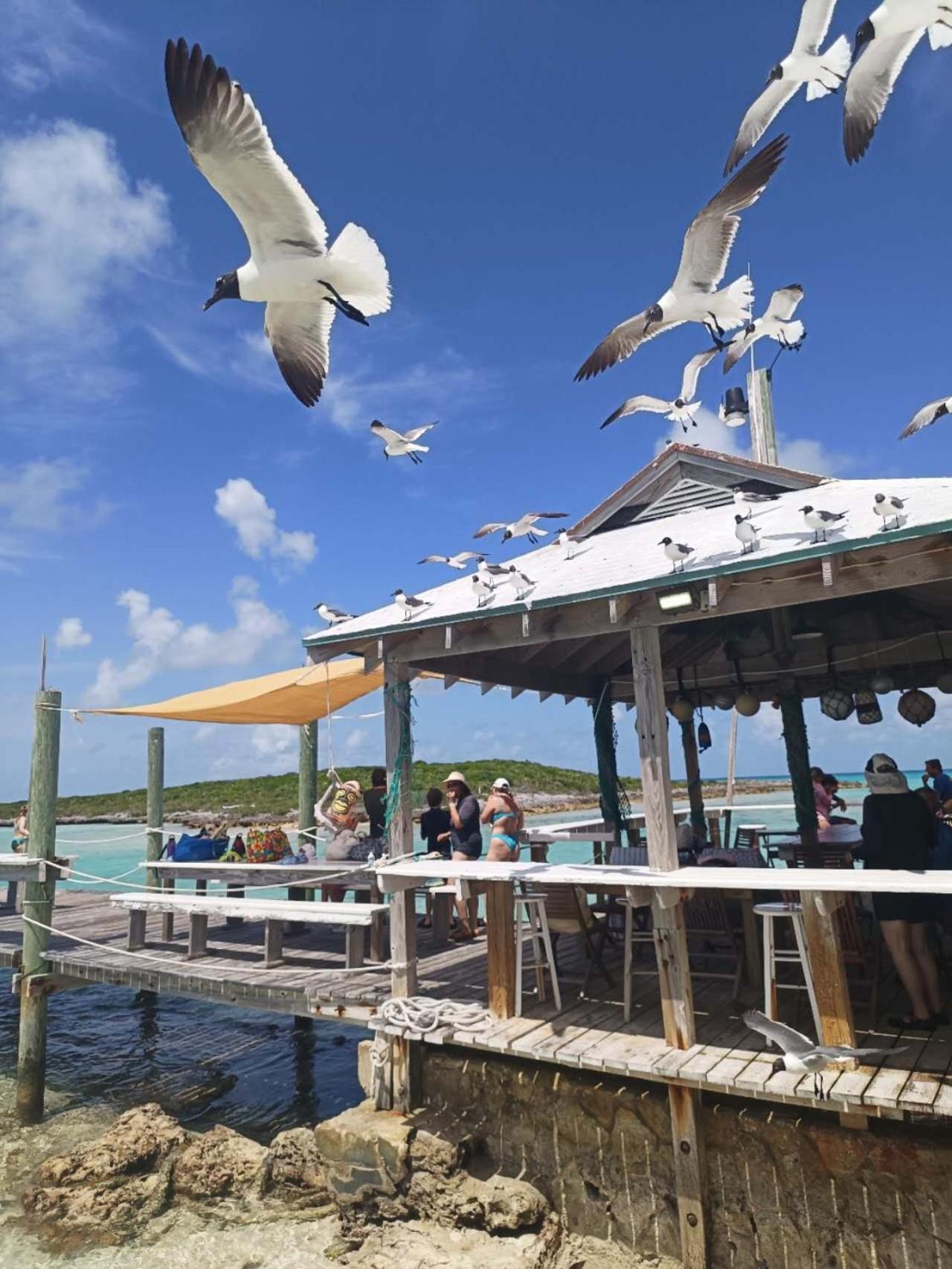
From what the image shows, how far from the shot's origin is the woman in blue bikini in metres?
6.96

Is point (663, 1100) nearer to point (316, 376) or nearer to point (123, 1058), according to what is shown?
point (316, 376)

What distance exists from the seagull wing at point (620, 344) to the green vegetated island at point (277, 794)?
1550 inches

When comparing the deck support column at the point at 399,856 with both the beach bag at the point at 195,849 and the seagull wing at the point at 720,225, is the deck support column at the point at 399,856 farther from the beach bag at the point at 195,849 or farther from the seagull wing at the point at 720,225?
the seagull wing at the point at 720,225

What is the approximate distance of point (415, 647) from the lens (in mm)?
6465

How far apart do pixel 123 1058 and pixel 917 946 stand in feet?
28.4

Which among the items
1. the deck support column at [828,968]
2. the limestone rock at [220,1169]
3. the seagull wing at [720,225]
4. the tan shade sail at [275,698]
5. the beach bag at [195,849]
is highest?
the seagull wing at [720,225]

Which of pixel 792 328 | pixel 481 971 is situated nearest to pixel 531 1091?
pixel 481 971

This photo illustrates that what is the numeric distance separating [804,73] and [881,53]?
66cm

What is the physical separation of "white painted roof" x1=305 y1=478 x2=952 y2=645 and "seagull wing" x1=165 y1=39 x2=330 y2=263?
301 cm

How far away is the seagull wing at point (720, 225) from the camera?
21.2ft

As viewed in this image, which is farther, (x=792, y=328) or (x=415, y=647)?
(x=792, y=328)

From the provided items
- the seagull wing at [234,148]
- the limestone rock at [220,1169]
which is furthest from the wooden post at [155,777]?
the seagull wing at [234,148]

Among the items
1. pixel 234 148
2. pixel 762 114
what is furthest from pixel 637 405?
pixel 234 148

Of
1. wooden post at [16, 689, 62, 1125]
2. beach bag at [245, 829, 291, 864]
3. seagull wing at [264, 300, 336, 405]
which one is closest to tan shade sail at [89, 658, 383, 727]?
wooden post at [16, 689, 62, 1125]
